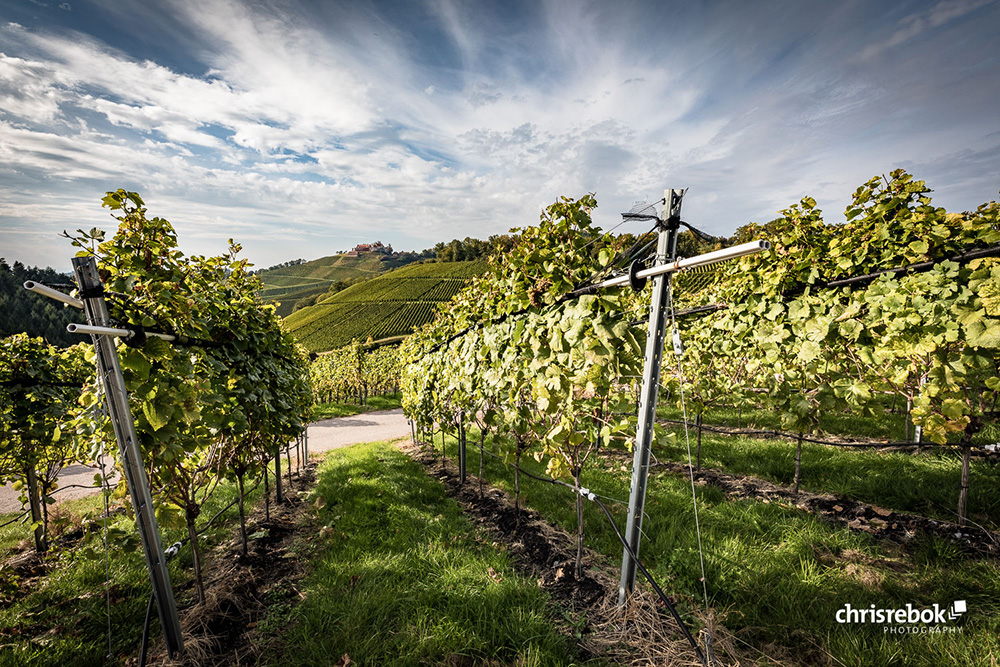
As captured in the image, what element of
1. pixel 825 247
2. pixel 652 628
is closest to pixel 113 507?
pixel 652 628

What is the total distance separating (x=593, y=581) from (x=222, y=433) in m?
3.65

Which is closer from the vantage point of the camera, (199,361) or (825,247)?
(199,361)

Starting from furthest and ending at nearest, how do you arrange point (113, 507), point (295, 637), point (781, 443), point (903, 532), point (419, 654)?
point (781, 443)
point (113, 507)
point (903, 532)
point (295, 637)
point (419, 654)

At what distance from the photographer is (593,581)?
3.17 metres

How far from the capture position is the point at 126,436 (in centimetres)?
217

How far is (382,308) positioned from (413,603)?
5442 cm

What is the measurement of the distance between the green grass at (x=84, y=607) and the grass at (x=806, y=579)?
390 cm

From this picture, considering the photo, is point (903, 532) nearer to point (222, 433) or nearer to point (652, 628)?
point (652, 628)

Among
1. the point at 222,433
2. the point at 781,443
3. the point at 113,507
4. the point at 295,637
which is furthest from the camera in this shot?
the point at 781,443

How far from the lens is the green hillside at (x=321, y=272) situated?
110738mm

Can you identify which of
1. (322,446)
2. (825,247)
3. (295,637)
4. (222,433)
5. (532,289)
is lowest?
(322,446)

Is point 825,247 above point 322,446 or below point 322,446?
above

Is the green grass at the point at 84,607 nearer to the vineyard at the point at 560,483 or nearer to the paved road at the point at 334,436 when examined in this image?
the vineyard at the point at 560,483

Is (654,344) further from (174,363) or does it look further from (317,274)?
(317,274)
